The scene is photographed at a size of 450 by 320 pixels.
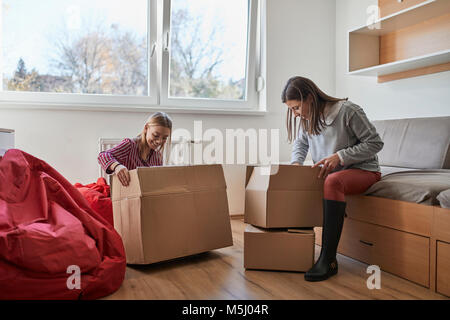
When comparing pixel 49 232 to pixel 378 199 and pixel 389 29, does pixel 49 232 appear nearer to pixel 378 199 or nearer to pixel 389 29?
pixel 378 199

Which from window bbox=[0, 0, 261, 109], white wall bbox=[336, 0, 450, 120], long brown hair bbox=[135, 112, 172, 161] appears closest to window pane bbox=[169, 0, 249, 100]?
window bbox=[0, 0, 261, 109]

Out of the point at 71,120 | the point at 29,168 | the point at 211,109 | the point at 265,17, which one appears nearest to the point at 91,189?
the point at 29,168

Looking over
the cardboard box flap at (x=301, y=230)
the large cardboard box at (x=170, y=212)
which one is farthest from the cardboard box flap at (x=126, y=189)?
the cardboard box flap at (x=301, y=230)

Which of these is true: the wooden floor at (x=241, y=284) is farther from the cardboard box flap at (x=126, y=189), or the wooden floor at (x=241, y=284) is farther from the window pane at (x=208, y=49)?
the window pane at (x=208, y=49)

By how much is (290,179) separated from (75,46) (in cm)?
181

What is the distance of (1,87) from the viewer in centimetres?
256

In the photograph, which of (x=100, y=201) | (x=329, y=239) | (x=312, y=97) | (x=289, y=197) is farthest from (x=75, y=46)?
(x=329, y=239)

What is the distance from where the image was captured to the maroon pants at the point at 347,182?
1.70 m

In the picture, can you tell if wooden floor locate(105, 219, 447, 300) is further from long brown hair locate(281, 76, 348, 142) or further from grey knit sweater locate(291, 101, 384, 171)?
long brown hair locate(281, 76, 348, 142)

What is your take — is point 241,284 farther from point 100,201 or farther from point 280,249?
point 100,201

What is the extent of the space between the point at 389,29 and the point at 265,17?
3.15ft

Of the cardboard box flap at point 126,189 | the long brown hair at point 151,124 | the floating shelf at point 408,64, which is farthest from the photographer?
the floating shelf at point 408,64

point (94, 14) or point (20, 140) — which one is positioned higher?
point (94, 14)

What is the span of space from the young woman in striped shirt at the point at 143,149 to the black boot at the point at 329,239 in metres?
0.90
